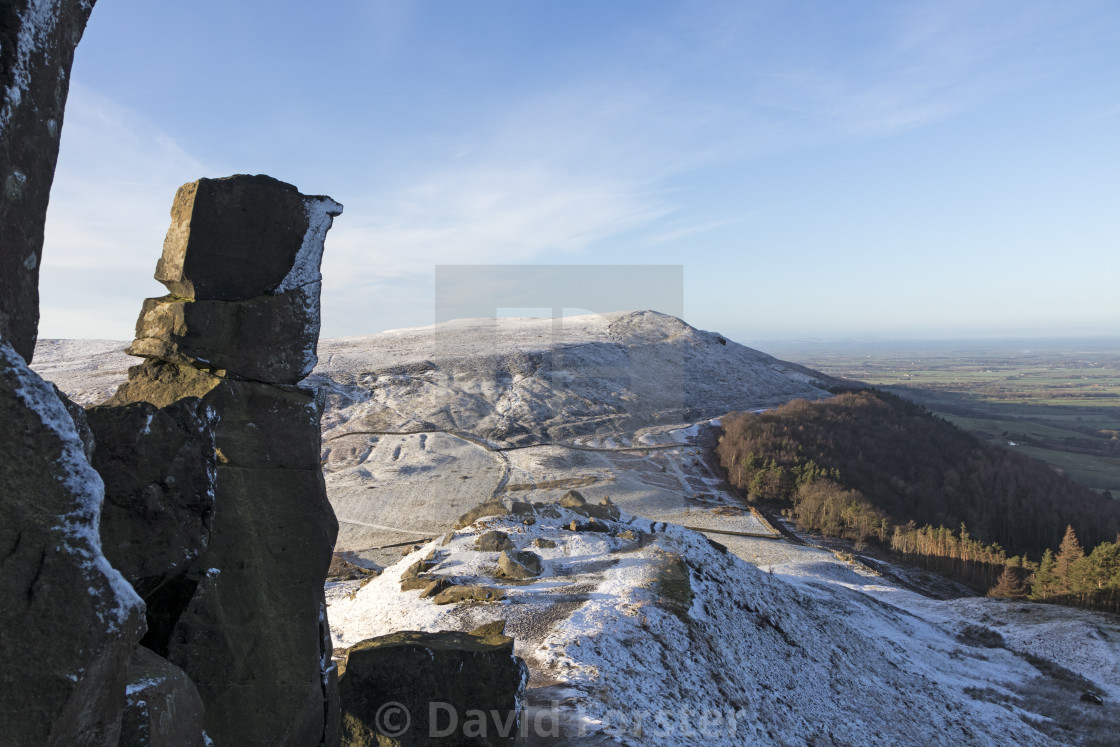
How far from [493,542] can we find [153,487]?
68.8 ft

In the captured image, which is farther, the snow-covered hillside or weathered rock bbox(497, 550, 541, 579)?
weathered rock bbox(497, 550, 541, 579)

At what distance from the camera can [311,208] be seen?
9188 mm

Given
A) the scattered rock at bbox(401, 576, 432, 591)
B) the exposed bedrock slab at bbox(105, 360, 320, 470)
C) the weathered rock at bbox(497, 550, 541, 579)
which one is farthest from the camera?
the weathered rock at bbox(497, 550, 541, 579)

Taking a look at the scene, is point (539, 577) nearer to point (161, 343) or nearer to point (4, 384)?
point (161, 343)

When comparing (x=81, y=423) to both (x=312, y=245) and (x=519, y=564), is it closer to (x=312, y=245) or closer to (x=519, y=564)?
(x=312, y=245)

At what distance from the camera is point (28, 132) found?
18.4 ft

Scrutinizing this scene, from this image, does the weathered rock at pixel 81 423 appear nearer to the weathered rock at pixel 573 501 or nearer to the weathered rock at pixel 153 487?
the weathered rock at pixel 153 487

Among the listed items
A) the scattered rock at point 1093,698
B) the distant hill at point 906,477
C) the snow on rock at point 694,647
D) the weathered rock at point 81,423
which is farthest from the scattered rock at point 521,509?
the weathered rock at point 81,423

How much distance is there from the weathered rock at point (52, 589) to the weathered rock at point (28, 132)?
64.2 inches

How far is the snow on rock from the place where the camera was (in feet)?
48.7

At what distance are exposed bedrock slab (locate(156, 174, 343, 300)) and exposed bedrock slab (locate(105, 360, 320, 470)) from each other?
46.6 inches

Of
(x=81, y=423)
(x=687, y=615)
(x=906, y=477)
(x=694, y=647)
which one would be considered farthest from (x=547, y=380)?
(x=81, y=423)

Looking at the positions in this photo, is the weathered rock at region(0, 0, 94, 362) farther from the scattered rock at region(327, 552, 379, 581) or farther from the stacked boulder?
the scattered rock at region(327, 552, 379, 581)

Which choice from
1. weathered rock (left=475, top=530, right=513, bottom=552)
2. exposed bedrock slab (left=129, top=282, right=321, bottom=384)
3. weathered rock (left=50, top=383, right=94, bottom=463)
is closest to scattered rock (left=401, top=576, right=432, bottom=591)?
weathered rock (left=475, top=530, right=513, bottom=552)
